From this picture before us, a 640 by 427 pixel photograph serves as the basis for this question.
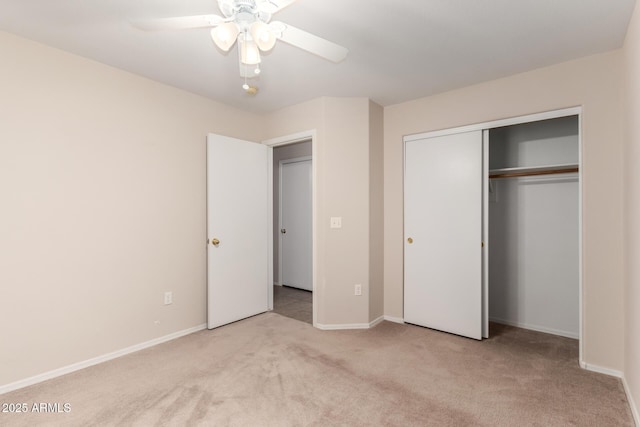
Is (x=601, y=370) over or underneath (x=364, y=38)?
underneath

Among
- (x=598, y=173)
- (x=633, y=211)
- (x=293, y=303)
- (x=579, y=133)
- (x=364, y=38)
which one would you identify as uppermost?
(x=364, y=38)

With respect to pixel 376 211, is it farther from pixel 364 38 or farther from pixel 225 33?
pixel 225 33

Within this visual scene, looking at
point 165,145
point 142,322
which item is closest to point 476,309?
point 142,322

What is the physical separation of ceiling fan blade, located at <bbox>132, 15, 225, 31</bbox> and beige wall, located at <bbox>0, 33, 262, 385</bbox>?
4.44 feet

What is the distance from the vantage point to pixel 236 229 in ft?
11.6

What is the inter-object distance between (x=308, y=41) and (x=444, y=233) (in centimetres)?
234

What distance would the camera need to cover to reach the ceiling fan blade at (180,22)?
1531mm

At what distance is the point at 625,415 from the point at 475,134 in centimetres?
228

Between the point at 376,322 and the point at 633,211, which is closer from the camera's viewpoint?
the point at 633,211

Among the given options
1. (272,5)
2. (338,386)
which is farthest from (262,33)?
(338,386)

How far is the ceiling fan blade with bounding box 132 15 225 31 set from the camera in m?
1.53

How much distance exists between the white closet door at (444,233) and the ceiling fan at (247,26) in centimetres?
196

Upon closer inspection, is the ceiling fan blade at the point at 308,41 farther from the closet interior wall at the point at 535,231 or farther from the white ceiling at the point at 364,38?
the closet interior wall at the point at 535,231

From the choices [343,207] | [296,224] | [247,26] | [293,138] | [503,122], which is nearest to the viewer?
[247,26]
